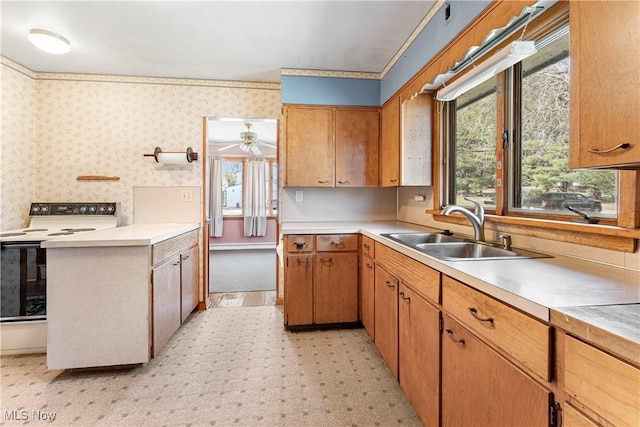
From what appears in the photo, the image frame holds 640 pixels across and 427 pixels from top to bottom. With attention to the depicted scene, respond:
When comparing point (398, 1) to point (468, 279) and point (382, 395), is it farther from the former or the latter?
point (382, 395)

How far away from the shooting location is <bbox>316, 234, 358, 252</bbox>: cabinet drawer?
2.51 metres

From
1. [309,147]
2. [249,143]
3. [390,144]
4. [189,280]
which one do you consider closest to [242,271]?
[189,280]

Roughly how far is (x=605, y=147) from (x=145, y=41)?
9.65 feet

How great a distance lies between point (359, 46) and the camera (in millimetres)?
2434

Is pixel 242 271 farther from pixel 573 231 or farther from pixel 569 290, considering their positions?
pixel 569 290

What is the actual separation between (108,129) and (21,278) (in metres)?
1.60

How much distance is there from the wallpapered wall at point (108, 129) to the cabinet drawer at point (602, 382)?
314cm

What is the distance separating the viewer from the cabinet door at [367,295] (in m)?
2.21

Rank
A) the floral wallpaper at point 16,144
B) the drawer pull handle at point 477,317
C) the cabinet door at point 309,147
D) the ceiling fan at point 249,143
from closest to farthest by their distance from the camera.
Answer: the drawer pull handle at point 477,317
the floral wallpaper at point 16,144
the cabinet door at point 309,147
the ceiling fan at point 249,143

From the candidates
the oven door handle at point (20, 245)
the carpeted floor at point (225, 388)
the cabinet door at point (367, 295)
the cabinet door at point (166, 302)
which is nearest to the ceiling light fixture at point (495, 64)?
the cabinet door at point (367, 295)

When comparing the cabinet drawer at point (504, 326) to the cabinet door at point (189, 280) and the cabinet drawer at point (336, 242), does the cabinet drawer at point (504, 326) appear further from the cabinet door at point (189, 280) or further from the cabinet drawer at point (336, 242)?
the cabinet door at point (189, 280)

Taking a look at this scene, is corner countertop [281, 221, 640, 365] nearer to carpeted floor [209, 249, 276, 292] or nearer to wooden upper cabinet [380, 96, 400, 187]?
wooden upper cabinet [380, 96, 400, 187]

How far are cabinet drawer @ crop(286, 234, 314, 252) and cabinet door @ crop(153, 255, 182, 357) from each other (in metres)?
0.95

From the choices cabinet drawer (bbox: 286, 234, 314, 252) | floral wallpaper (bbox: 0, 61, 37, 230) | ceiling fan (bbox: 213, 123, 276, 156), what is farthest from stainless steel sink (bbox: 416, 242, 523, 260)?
ceiling fan (bbox: 213, 123, 276, 156)
